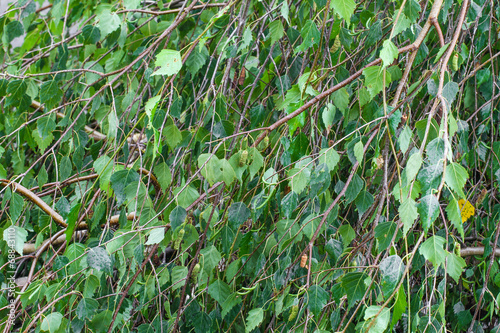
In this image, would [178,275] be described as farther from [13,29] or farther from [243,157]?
[13,29]

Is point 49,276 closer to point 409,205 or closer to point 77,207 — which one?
point 77,207

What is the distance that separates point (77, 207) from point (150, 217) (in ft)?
0.44

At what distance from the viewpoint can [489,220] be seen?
3.91ft

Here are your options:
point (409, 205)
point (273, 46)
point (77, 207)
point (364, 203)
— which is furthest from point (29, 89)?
point (409, 205)

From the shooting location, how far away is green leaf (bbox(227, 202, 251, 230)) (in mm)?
880

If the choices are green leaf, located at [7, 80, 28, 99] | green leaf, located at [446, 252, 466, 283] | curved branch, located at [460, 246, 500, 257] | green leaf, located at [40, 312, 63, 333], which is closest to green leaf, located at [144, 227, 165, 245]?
green leaf, located at [40, 312, 63, 333]

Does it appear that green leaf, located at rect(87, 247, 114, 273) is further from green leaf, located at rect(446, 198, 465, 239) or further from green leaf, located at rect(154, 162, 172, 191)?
green leaf, located at rect(446, 198, 465, 239)

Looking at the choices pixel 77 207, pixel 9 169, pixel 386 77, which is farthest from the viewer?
pixel 9 169

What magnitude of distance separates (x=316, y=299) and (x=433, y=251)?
217 millimetres

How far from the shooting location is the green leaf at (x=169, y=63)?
0.78 metres

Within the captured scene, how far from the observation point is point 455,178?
1.88 ft

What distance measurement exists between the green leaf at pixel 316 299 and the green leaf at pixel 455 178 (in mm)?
284

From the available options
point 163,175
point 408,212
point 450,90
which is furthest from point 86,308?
point 450,90

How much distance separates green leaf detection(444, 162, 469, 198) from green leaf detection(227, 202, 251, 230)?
1.30 feet
